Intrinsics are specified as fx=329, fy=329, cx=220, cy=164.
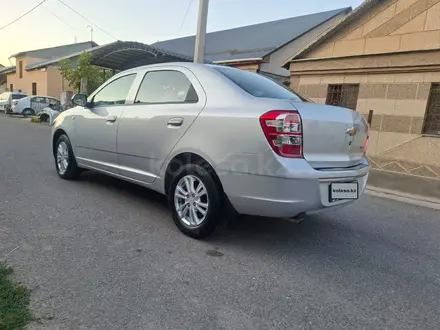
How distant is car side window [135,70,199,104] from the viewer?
3350 mm

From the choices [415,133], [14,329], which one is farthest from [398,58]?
[14,329]

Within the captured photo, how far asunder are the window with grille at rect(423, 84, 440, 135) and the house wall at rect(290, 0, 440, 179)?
0.12m

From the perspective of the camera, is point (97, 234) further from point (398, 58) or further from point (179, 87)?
point (398, 58)

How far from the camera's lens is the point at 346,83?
29.9 ft

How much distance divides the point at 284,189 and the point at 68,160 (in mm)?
3601

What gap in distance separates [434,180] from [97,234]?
7188 millimetres

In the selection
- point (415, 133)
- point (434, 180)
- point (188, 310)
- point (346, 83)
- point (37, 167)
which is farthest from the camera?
point (346, 83)

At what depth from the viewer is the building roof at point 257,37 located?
1633cm

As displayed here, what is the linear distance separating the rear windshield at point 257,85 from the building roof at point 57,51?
125ft

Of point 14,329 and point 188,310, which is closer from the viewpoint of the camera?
point 14,329

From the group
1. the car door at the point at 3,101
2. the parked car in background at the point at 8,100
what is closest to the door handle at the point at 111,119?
the parked car in background at the point at 8,100

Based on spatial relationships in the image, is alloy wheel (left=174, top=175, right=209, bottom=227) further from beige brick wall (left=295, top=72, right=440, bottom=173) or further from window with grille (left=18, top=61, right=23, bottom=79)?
window with grille (left=18, top=61, right=23, bottom=79)

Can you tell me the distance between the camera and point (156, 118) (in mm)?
3473

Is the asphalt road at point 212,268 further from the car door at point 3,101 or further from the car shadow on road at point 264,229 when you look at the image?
the car door at point 3,101
